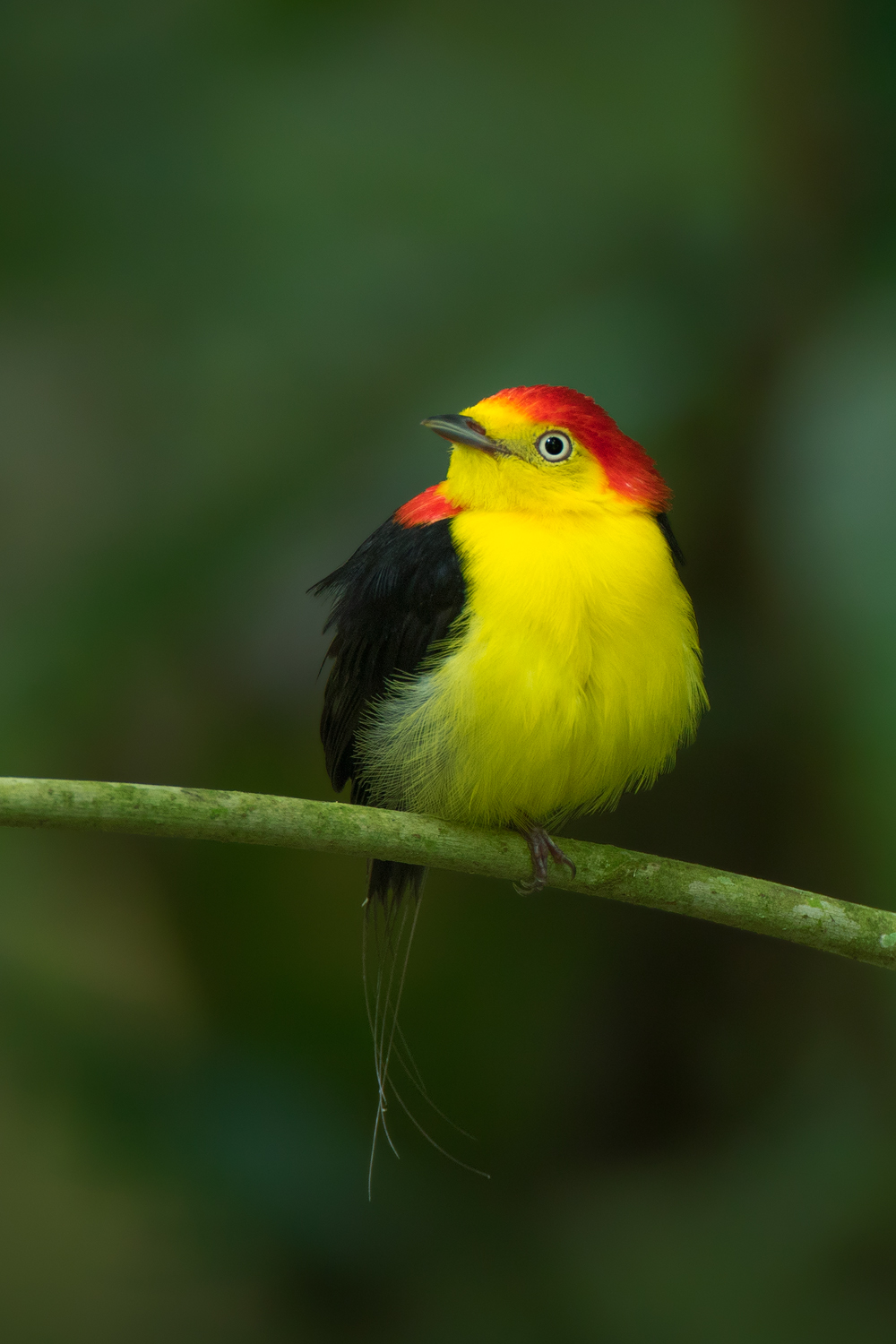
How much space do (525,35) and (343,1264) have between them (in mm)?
3028

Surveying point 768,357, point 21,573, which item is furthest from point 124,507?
point 768,357

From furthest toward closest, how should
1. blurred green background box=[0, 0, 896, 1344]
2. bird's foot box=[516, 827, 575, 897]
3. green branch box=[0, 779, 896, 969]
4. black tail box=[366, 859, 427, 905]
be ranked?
blurred green background box=[0, 0, 896, 1344] → black tail box=[366, 859, 427, 905] → bird's foot box=[516, 827, 575, 897] → green branch box=[0, 779, 896, 969]

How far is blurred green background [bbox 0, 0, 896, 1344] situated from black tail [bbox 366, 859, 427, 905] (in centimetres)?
43

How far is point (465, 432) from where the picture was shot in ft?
6.23

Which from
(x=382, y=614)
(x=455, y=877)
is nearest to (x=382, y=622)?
(x=382, y=614)

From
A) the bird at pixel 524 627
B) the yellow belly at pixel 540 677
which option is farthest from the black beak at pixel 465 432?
the yellow belly at pixel 540 677

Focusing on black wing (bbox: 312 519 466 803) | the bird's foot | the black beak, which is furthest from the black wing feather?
the bird's foot

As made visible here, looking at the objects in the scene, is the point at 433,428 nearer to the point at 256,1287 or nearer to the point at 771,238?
the point at 771,238

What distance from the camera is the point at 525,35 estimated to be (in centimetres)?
333

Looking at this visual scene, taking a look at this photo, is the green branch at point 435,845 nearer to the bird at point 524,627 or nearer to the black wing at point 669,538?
the bird at point 524,627

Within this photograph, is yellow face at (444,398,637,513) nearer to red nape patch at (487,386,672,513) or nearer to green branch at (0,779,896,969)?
red nape patch at (487,386,672,513)

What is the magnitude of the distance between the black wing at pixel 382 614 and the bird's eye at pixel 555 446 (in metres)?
0.19

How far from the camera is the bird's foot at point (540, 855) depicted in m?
1.81

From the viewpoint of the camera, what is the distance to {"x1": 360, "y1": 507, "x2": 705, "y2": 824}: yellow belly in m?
1.88
